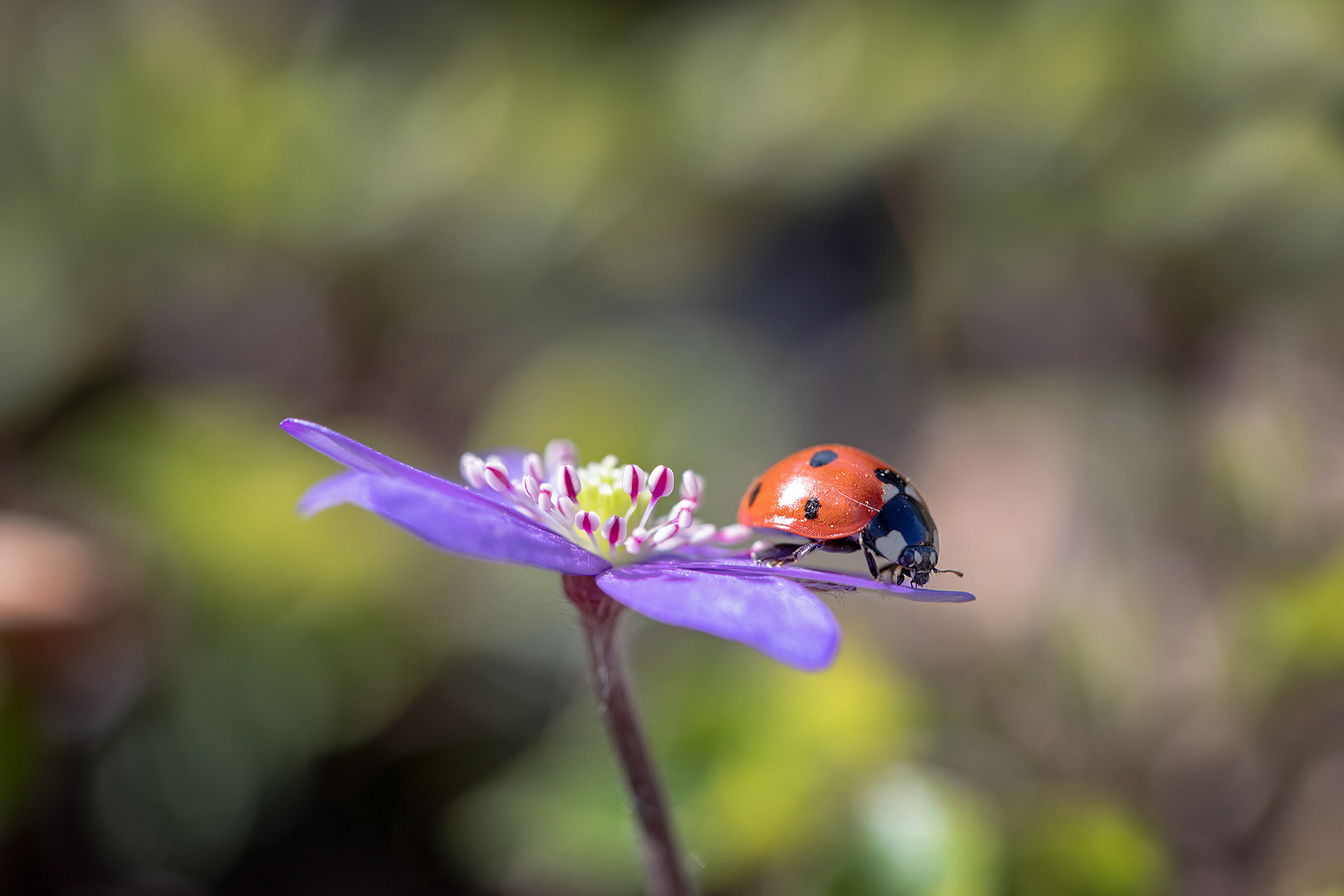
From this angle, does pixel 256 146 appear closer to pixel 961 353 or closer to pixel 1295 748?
pixel 961 353

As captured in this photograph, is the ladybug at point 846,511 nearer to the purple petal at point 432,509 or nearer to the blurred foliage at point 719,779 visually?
the purple petal at point 432,509

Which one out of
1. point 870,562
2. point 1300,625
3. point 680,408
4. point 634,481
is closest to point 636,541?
point 634,481

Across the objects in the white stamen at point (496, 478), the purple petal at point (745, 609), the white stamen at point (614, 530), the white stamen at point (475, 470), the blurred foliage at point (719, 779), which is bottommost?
the blurred foliage at point (719, 779)

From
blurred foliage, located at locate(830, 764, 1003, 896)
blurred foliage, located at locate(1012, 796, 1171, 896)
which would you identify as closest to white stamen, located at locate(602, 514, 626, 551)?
blurred foliage, located at locate(830, 764, 1003, 896)

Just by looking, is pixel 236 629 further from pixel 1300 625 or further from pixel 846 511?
pixel 1300 625

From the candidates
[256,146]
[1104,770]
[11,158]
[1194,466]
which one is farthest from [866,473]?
[11,158]

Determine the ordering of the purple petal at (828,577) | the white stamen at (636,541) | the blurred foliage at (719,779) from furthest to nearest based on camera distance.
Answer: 1. the blurred foliage at (719,779)
2. the white stamen at (636,541)
3. the purple petal at (828,577)

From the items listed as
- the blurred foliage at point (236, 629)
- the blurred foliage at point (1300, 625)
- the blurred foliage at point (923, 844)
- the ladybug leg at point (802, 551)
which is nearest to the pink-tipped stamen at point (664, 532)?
the ladybug leg at point (802, 551)
